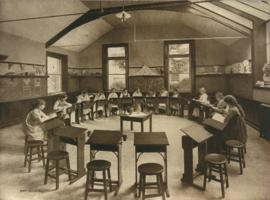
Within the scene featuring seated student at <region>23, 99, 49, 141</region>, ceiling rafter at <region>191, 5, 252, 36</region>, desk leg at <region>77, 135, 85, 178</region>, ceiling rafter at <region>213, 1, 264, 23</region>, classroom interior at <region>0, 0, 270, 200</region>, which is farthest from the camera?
ceiling rafter at <region>191, 5, 252, 36</region>

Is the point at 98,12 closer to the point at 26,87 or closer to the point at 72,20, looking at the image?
the point at 72,20

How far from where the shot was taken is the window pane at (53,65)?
11409mm

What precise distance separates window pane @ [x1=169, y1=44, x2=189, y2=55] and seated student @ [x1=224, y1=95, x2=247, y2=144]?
791 centimetres

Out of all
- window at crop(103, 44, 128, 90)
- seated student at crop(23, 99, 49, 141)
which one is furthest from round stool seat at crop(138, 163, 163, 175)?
window at crop(103, 44, 128, 90)

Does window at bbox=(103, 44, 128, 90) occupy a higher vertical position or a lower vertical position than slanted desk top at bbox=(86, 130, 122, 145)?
higher

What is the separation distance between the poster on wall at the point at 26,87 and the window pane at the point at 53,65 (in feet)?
7.24

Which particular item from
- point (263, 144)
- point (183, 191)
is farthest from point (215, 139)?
point (263, 144)

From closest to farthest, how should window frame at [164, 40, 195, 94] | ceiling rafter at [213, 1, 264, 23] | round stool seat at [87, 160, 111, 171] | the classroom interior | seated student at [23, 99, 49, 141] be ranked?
round stool seat at [87, 160, 111, 171]
the classroom interior
seated student at [23, 99, 49, 141]
ceiling rafter at [213, 1, 264, 23]
window frame at [164, 40, 195, 94]

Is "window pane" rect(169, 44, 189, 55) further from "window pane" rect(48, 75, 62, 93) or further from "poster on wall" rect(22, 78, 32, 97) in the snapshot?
"poster on wall" rect(22, 78, 32, 97)

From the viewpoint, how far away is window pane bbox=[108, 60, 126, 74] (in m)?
13.2

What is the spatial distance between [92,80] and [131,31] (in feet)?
10.3

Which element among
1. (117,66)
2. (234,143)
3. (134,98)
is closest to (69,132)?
(234,143)

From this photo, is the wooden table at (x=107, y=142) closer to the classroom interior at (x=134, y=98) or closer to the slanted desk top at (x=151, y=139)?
the classroom interior at (x=134, y=98)

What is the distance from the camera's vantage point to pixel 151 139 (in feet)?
11.7
